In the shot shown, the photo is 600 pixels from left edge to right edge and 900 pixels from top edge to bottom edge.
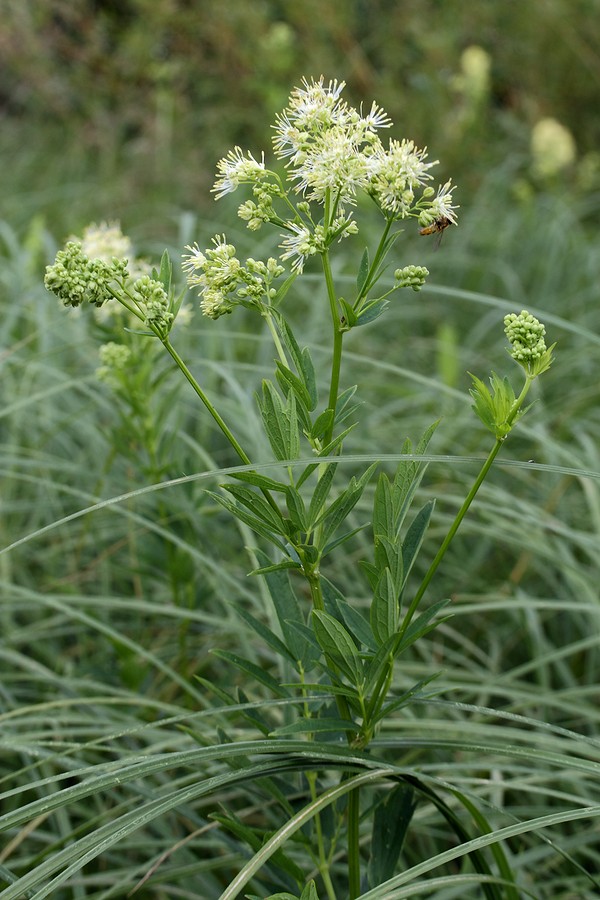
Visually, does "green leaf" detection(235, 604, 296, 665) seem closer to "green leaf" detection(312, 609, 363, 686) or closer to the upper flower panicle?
"green leaf" detection(312, 609, 363, 686)

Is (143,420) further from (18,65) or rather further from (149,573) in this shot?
(18,65)

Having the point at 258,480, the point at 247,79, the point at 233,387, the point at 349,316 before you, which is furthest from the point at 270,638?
the point at 247,79

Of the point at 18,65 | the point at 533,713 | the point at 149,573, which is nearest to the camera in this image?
the point at 149,573

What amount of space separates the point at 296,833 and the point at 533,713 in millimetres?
954

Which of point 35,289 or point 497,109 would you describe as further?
point 497,109

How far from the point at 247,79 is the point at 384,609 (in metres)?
5.05

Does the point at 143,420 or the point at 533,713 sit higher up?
the point at 143,420

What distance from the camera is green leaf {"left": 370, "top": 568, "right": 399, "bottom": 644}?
97cm

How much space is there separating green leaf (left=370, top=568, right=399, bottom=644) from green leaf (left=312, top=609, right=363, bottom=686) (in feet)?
0.10

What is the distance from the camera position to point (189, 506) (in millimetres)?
1722

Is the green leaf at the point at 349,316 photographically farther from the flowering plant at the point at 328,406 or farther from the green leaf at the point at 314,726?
the green leaf at the point at 314,726

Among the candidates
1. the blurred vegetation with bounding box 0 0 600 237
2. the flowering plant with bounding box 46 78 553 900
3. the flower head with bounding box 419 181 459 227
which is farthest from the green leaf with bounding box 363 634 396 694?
the blurred vegetation with bounding box 0 0 600 237

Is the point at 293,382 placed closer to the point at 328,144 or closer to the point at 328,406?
the point at 328,406

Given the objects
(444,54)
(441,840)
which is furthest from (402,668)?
(444,54)
